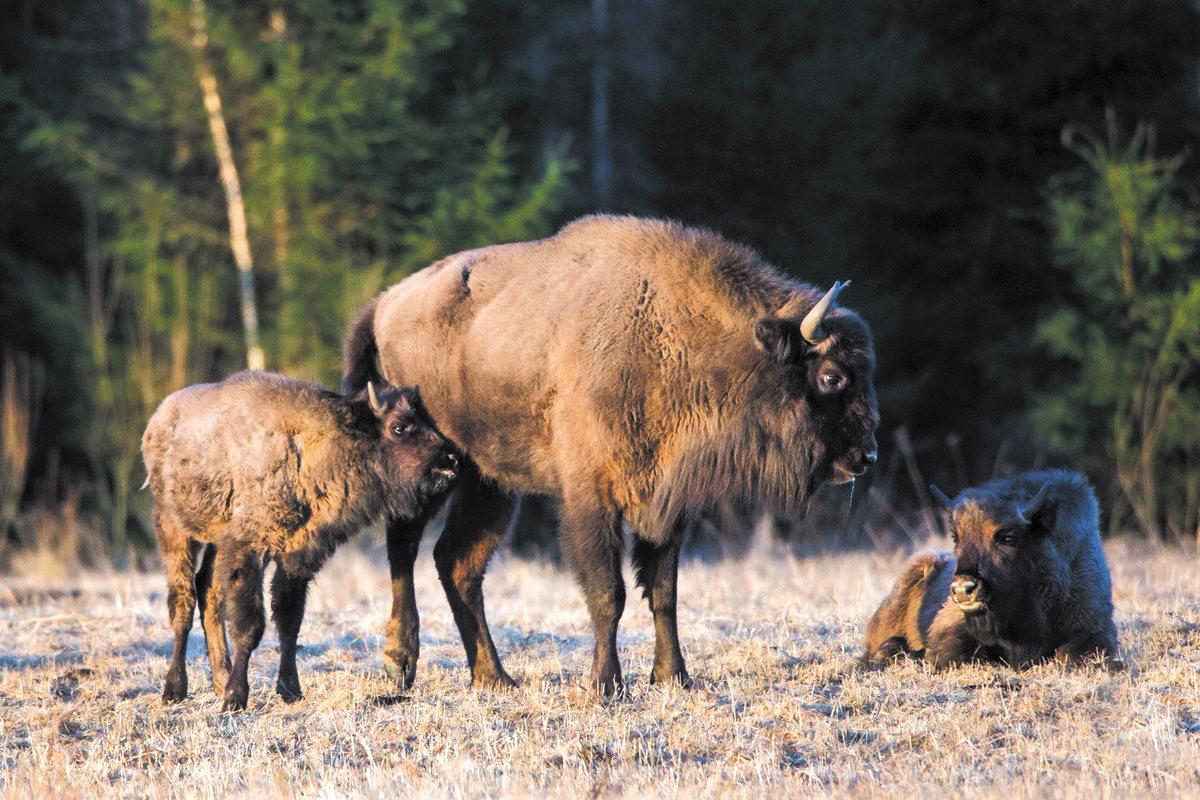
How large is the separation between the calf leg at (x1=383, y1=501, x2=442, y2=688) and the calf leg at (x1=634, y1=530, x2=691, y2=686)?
1.34 metres

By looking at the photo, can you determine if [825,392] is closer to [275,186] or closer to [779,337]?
[779,337]

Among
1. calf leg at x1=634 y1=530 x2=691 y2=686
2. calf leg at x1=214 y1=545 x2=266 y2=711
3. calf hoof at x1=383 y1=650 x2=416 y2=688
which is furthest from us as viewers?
calf hoof at x1=383 y1=650 x2=416 y2=688

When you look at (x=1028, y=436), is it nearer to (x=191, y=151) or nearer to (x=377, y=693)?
(x=191, y=151)

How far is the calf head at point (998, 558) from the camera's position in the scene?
30.2 feet

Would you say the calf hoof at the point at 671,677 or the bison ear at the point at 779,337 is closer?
the bison ear at the point at 779,337

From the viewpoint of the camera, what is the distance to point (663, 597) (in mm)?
9281

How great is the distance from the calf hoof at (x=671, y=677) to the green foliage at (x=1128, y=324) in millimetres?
14845

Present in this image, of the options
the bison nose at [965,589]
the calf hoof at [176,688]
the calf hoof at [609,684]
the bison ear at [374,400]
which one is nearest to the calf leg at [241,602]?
the calf hoof at [176,688]

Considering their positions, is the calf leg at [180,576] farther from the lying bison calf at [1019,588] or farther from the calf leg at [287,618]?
the lying bison calf at [1019,588]

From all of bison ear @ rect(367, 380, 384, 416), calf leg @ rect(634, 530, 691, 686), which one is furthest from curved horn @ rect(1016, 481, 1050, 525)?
bison ear @ rect(367, 380, 384, 416)

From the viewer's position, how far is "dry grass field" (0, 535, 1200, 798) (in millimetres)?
6988

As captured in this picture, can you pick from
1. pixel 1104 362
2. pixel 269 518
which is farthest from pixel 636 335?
pixel 1104 362

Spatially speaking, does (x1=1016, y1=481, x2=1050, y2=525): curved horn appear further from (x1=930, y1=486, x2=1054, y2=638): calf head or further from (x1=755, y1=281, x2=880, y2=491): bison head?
(x1=755, y1=281, x2=880, y2=491): bison head

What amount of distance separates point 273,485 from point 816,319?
3169 mm
